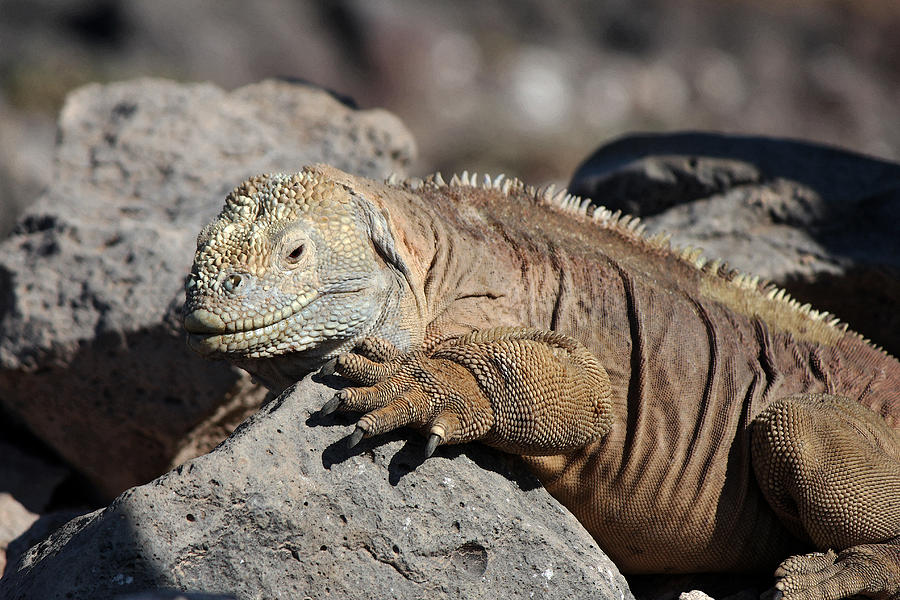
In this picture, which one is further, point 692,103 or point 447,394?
point 692,103

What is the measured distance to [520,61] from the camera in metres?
19.7

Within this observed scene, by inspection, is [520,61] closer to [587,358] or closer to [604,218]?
[604,218]

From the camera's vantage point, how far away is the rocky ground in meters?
2.79

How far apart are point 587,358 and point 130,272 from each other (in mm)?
2662

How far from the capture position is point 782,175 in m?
5.73

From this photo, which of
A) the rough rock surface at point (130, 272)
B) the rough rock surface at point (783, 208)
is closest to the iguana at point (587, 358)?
the rough rock surface at point (783, 208)

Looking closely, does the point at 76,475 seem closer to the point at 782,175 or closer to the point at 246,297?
the point at 246,297

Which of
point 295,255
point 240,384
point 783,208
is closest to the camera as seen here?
point 295,255

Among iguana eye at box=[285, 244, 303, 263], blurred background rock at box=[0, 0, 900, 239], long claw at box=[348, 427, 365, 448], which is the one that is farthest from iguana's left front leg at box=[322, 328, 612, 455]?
blurred background rock at box=[0, 0, 900, 239]

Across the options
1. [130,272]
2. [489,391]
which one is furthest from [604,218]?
[130,272]

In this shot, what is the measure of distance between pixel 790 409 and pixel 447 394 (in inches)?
62.4

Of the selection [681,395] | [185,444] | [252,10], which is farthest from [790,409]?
[252,10]

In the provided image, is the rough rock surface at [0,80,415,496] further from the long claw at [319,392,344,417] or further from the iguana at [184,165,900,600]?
the long claw at [319,392,344,417]

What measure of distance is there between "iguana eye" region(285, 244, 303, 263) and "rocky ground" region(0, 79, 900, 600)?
1.52ft
